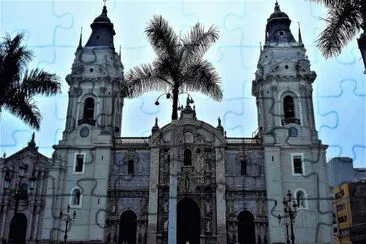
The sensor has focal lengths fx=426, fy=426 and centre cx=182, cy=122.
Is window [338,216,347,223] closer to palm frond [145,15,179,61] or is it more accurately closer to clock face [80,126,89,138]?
clock face [80,126,89,138]

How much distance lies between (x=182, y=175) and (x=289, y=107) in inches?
500

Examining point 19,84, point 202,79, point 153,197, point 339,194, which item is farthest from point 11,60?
point 339,194

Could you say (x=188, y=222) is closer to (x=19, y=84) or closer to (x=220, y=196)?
(x=220, y=196)

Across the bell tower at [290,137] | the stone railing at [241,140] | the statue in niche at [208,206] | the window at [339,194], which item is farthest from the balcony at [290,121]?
the window at [339,194]

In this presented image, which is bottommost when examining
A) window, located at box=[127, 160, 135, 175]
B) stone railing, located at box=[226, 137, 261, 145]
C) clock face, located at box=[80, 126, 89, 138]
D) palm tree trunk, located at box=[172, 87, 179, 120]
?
palm tree trunk, located at box=[172, 87, 179, 120]

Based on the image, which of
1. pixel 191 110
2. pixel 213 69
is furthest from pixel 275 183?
pixel 213 69

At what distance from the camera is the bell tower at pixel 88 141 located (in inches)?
1538

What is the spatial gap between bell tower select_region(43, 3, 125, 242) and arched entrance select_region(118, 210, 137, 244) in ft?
6.01

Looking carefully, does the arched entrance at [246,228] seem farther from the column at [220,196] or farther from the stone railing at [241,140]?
the stone railing at [241,140]

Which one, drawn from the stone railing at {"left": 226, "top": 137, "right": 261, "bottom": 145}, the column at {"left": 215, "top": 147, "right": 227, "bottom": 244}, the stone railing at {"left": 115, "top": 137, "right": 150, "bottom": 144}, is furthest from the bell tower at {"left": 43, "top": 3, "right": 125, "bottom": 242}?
the stone railing at {"left": 226, "top": 137, "right": 261, "bottom": 145}

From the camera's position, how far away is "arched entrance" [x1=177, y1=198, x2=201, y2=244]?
38.5 m

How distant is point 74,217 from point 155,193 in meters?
7.60

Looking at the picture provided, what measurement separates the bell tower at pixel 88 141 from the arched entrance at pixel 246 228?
1239 cm

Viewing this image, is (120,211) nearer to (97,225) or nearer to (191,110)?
(97,225)
